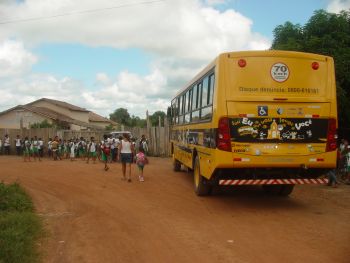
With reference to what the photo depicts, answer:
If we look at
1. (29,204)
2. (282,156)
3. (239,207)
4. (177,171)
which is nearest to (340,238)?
(282,156)

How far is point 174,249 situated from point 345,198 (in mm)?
6417

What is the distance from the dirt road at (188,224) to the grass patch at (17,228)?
10.6 inches

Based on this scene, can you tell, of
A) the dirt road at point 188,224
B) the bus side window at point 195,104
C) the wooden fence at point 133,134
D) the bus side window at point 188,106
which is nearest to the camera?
the dirt road at point 188,224

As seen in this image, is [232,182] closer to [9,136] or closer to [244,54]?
[244,54]

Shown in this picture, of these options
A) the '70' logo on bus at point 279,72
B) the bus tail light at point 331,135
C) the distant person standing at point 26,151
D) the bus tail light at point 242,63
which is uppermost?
the bus tail light at point 242,63

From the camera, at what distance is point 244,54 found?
9.59m

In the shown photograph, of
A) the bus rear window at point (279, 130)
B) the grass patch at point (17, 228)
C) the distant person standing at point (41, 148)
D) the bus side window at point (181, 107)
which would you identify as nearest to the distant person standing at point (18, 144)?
the distant person standing at point (41, 148)

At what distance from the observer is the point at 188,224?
8484mm

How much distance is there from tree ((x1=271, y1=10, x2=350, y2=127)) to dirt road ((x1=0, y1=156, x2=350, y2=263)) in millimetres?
4974

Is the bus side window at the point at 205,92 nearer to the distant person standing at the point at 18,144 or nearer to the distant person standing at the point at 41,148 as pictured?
the distant person standing at the point at 41,148

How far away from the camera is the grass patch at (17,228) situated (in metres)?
6.32

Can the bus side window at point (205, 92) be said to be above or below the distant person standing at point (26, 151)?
above

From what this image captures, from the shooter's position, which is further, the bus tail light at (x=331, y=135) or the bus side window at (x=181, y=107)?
the bus side window at (x=181, y=107)

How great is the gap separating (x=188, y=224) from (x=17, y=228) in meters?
3.01
